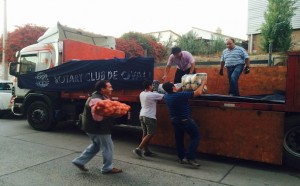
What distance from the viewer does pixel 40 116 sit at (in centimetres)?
882

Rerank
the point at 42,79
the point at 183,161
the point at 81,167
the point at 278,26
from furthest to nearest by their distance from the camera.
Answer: the point at 278,26
the point at 42,79
the point at 183,161
the point at 81,167

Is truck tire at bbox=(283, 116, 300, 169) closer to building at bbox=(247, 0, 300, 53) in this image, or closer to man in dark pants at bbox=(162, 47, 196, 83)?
man in dark pants at bbox=(162, 47, 196, 83)

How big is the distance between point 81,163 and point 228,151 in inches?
108

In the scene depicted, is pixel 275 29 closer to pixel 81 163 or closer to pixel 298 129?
pixel 298 129

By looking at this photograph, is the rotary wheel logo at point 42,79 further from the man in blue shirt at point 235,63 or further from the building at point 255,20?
the building at point 255,20

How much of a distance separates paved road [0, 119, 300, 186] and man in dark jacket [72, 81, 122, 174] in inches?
7.8

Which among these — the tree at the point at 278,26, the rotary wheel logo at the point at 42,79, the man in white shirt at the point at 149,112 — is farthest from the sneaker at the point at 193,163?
the tree at the point at 278,26

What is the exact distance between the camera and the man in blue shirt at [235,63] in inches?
257

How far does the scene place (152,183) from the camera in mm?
4598

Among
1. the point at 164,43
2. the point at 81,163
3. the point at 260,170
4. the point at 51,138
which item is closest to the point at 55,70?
the point at 51,138

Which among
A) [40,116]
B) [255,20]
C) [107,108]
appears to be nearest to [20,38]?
[40,116]

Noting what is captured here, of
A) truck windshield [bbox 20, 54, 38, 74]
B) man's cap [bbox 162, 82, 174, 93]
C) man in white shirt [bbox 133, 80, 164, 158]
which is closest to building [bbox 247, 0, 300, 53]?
truck windshield [bbox 20, 54, 38, 74]

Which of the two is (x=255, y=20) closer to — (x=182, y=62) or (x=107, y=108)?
(x=182, y=62)

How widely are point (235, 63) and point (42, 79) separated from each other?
5.47 m
